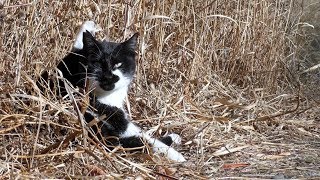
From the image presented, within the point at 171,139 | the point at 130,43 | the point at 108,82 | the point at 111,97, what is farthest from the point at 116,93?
the point at 171,139

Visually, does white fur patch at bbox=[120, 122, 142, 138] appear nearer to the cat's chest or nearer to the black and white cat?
the black and white cat

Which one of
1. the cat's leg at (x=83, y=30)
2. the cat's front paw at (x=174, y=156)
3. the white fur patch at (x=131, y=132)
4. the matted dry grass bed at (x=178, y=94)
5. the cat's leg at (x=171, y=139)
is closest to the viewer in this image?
the matted dry grass bed at (x=178, y=94)

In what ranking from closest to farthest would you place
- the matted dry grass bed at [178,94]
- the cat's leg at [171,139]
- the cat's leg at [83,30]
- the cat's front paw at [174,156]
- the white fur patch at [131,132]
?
the matted dry grass bed at [178,94], the cat's front paw at [174,156], the white fur patch at [131,132], the cat's leg at [171,139], the cat's leg at [83,30]

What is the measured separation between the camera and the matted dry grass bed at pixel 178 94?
87.0 inches

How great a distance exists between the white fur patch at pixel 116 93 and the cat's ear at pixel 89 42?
14 centimetres

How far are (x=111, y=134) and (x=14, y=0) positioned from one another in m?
0.77

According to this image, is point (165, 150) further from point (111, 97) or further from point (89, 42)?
point (89, 42)

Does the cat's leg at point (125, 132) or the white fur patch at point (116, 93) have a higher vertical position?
the white fur patch at point (116, 93)

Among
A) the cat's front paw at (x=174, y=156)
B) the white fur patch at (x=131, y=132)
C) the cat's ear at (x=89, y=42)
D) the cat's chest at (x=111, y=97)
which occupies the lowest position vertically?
the cat's front paw at (x=174, y=156)

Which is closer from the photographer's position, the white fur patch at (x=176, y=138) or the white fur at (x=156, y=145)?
the white fur at (x=156, y=145)

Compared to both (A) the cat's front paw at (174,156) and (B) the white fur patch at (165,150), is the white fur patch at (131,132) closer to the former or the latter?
(B) the white fur patch at (165,150)

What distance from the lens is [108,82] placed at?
251cm

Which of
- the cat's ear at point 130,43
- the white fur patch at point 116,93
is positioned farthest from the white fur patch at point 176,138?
the cat's ear at point 130,43

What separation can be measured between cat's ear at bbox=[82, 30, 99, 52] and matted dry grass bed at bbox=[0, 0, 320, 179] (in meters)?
0.22
